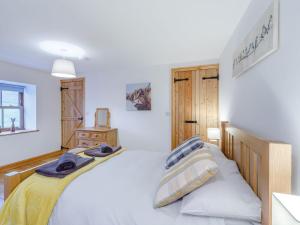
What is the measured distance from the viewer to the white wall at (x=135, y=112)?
3625 millimetres

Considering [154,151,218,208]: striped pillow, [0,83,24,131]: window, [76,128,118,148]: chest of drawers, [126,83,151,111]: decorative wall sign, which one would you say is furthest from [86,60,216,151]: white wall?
[154,151,218,208]: striped pillow

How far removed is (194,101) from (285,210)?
9.68ft

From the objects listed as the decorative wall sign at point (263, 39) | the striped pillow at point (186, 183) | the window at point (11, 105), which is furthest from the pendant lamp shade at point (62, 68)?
the decorative wall sign at point (263, 39)

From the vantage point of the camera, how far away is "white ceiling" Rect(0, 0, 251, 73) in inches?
62.7

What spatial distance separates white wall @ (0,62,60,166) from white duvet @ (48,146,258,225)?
3.02 m

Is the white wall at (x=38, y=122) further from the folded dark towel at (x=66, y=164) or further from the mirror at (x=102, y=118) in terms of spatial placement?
the folded dark towel at (x=66, y=164)

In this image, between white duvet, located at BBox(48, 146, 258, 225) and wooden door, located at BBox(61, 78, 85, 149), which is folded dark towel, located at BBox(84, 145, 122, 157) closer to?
white duvet, located at BBox(48, 146, 258, 225)

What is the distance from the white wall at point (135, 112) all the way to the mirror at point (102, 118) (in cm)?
13

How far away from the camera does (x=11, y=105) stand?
373 centimetres

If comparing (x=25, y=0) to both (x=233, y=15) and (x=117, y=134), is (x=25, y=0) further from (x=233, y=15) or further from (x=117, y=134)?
(x=117, y=134)

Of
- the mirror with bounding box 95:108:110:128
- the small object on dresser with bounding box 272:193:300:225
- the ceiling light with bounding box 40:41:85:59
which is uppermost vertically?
the ceiling light with bounding box 40:41:85:59

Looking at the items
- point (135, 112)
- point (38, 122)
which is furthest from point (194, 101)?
point (38, 122)

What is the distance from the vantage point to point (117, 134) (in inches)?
159

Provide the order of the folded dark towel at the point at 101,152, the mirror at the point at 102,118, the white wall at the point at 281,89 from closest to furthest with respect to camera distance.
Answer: the white wall at the point at 281,89 < the folded dark towel at the point at 101,152 < the mirror at the point at 102,118
